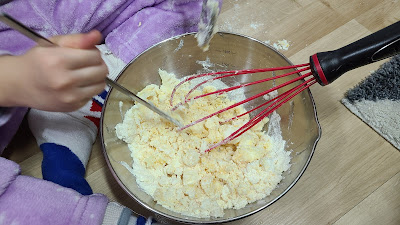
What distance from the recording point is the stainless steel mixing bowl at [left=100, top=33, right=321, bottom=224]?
0.56 m

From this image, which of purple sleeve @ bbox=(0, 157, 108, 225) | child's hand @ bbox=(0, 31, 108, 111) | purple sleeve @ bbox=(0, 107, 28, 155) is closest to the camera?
child's hand @ bbox=(0, 31, 108, 111)

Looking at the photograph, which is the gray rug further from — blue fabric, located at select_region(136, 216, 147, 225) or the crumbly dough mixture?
blue fabric, located at select_region(136, 216, 147, 225)

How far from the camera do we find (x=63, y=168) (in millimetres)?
616

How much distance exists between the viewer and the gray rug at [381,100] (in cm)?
69

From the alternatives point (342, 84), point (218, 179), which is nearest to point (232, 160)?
point (218, 179)

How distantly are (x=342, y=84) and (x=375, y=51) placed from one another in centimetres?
29

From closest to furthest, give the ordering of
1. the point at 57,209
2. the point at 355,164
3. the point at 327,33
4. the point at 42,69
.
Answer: the point at 42,69, the point at 57,209, the point at 355,164, the point at 327,33

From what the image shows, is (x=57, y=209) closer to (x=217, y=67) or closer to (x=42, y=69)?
(x=42, y=69)

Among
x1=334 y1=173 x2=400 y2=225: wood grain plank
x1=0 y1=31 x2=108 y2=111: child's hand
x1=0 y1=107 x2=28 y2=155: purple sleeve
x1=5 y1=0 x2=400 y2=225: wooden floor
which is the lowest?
x1=334 y1=173 x2=400 y2=225: wood grain plank

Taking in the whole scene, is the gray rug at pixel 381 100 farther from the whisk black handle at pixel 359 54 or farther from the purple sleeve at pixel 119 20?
the purple sleeve at pixel 119 20

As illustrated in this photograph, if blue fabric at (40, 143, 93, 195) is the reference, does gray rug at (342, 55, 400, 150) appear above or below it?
below

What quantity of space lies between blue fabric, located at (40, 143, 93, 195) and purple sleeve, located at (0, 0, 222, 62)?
23 cm

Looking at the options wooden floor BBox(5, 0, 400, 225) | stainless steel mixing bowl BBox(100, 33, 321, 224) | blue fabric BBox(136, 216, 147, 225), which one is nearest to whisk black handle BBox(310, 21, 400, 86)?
stainless steel mixing bowl BBox(100, 33, 321, 224)

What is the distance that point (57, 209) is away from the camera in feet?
1.78
